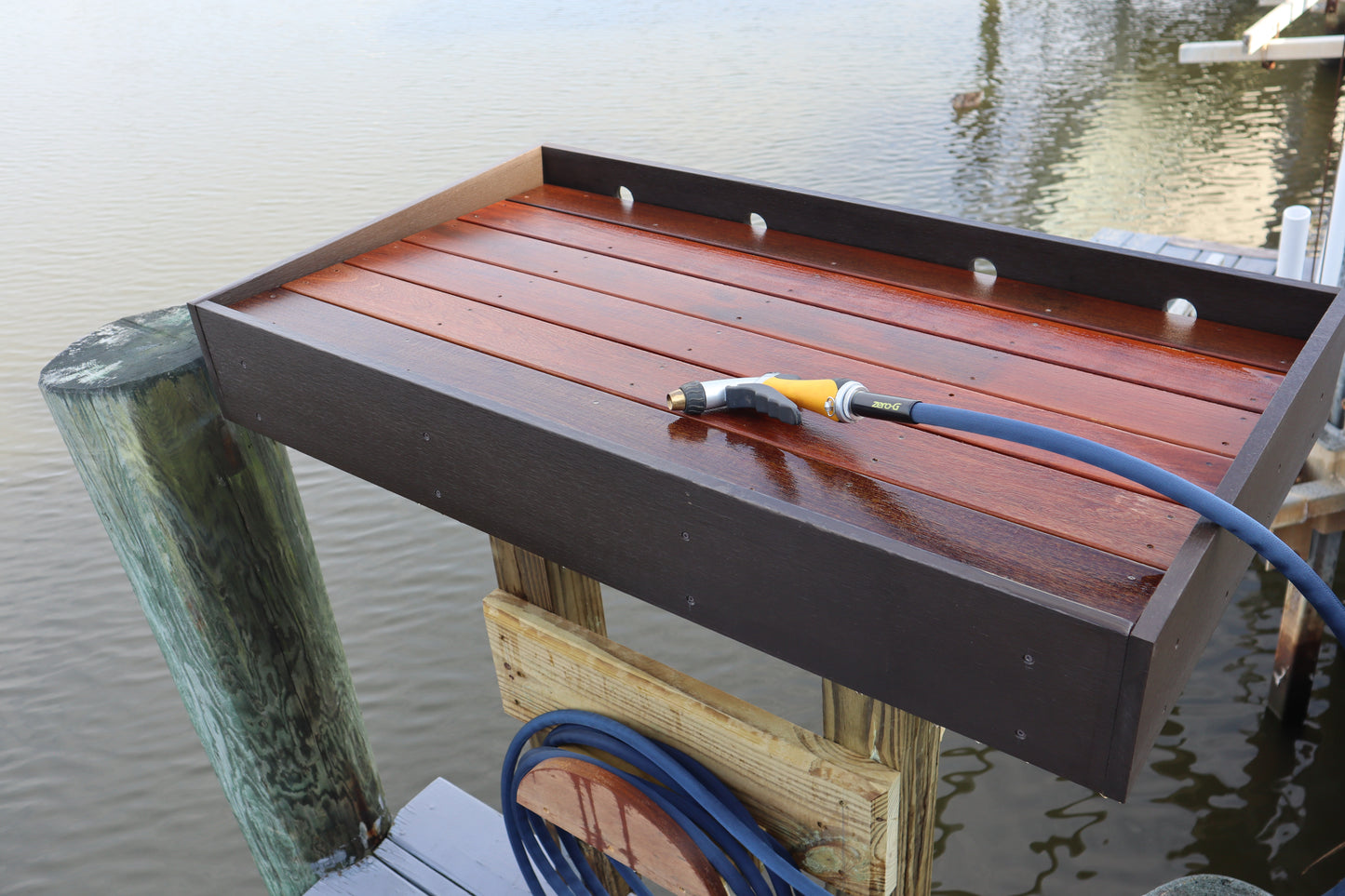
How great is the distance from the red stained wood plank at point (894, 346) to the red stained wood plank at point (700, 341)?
0.8 inches

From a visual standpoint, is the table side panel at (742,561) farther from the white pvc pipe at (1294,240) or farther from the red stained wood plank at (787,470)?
the white pvc pipe at (1294,240)

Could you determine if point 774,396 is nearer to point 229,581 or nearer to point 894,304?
point 894,304

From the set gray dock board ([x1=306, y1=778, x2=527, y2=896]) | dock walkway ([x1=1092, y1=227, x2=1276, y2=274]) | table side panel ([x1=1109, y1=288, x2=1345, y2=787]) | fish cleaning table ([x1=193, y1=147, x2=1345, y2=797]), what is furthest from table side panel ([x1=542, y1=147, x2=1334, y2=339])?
dock walkway ([x1=1092, y1=227, x2=1276, y2=274])

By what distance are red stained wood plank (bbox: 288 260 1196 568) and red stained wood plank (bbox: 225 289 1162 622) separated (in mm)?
16

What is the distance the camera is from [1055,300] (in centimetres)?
172

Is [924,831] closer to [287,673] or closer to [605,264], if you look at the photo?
[605,264]

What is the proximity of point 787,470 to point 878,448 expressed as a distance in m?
0.13

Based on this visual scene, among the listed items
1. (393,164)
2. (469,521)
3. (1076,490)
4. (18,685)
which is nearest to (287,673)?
(469,521)

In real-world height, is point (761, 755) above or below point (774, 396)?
below

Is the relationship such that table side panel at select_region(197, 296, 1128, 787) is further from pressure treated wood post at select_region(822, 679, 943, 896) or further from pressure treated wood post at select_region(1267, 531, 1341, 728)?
pressure treated wood post at select_region(1267, 531, 1341, 728)

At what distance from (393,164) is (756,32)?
5.83 meters

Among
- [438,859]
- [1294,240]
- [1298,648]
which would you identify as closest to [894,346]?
[438,859]

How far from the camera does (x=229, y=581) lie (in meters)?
2.08

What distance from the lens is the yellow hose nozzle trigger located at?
4.37ft
